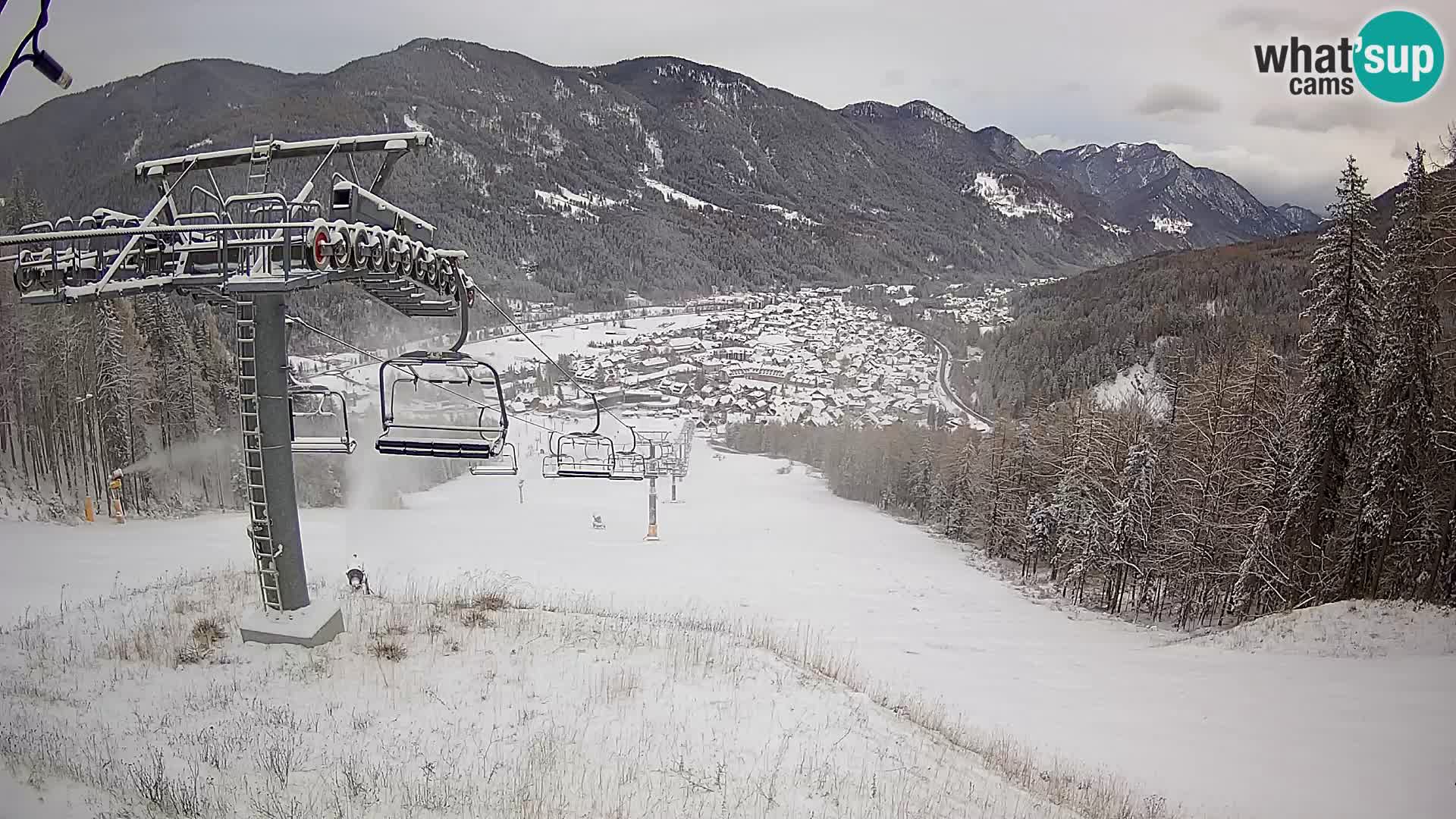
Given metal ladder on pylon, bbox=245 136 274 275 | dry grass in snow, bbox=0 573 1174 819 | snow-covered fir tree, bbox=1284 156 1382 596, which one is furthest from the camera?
snow-covered fir tree, bbox=1284 156 1382 596

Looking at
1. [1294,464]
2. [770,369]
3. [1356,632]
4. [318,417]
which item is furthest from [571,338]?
[318,417]

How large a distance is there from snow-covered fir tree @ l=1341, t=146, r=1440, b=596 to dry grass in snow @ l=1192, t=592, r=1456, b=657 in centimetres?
139

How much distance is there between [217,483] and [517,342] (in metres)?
62.8

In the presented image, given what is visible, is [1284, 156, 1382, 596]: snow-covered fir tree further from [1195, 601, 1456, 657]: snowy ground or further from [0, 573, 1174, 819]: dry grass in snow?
[0, 573, 1174, 819]: dry grass in snow

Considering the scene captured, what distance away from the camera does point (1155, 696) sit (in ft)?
39.8

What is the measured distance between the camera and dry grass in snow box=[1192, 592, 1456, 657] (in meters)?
12.3

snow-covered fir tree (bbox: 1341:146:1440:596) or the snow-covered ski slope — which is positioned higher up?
snow-covered fir tree (bbox: 1341:146:1440:596)

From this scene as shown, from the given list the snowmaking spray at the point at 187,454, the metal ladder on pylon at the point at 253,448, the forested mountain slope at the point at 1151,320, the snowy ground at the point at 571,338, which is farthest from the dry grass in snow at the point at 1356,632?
the snowy ground at the point at 571,338

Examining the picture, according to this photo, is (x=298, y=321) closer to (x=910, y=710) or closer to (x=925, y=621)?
(x=910, y=710)

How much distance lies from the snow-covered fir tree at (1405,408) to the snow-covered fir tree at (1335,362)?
0.39m

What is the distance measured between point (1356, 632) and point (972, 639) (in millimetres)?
6955

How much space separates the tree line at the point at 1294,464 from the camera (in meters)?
13.9

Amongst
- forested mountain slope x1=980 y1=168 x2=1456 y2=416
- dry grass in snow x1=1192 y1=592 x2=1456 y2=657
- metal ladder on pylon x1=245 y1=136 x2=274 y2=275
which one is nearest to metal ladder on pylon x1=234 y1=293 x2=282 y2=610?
metal ladder on pylon x1=245 y1=136 x2=274 y2=275

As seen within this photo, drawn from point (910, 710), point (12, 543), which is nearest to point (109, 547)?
point (12, 543)
